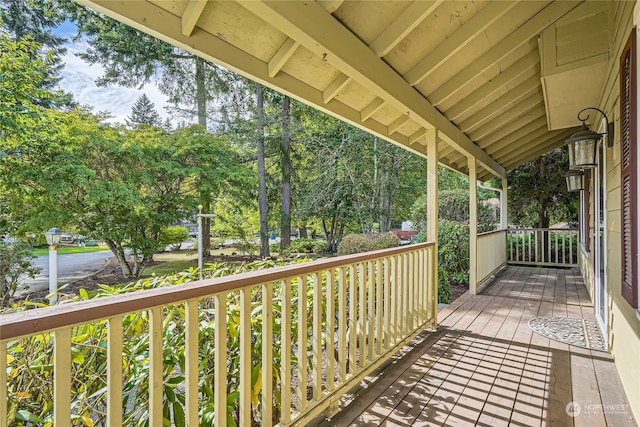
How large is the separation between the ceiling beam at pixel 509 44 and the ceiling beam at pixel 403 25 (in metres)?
1.19

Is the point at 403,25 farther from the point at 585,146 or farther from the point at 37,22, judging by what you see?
the point at 37,22

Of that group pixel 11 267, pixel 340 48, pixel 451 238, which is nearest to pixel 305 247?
pixel 451 238

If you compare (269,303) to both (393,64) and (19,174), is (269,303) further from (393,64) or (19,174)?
(19,174)

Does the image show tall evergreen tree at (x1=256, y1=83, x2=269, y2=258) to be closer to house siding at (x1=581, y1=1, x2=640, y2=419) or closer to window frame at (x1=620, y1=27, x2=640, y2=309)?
house siding at (x1=581, y1=1, x2=640, y2=419)

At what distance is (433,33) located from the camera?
101 inches

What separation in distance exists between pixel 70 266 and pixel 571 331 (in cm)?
1071

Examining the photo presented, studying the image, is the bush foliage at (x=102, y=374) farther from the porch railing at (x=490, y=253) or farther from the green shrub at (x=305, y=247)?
the green shrub at (x=305, y=247)

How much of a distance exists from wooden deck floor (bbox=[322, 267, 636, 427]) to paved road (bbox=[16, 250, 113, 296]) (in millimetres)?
7742

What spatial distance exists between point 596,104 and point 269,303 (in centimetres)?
427

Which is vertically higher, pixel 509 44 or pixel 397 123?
pixel 509 44

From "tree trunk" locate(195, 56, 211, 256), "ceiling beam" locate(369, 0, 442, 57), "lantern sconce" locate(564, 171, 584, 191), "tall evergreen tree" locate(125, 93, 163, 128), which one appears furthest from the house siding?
"tall evergreen tree" locate(125, 93, 163, 128)

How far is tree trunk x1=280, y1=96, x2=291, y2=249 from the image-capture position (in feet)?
36.0

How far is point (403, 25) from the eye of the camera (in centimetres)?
219

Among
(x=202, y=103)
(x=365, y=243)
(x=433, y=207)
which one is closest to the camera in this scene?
(x=433, y=207)
